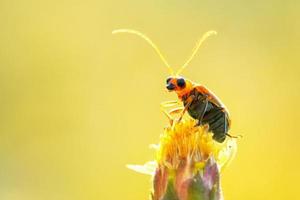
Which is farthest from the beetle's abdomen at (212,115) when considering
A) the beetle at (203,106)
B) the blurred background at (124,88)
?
the blurred background at (124,88)

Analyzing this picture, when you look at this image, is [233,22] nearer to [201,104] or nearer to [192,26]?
[192,26]

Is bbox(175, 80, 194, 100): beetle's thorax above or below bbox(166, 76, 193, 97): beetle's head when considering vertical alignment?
below

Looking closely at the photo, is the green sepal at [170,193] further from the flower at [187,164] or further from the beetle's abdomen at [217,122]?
the beetle's abdomen at [217,122]

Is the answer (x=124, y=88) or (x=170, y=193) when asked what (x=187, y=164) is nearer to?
(x=170, y=193)

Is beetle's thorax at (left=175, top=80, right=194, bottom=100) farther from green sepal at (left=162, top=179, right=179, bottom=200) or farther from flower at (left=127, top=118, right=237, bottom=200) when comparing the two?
green sepal at (left=162, top=179, right=179, bottom=200)

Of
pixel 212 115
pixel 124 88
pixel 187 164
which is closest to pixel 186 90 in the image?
pixel 212 115

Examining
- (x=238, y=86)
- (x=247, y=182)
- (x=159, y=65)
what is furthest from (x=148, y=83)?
(x=247, y=182)

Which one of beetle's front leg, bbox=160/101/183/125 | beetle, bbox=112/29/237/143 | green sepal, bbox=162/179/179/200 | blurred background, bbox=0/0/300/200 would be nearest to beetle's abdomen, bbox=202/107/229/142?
beetle, bbox=112/29/237/143
